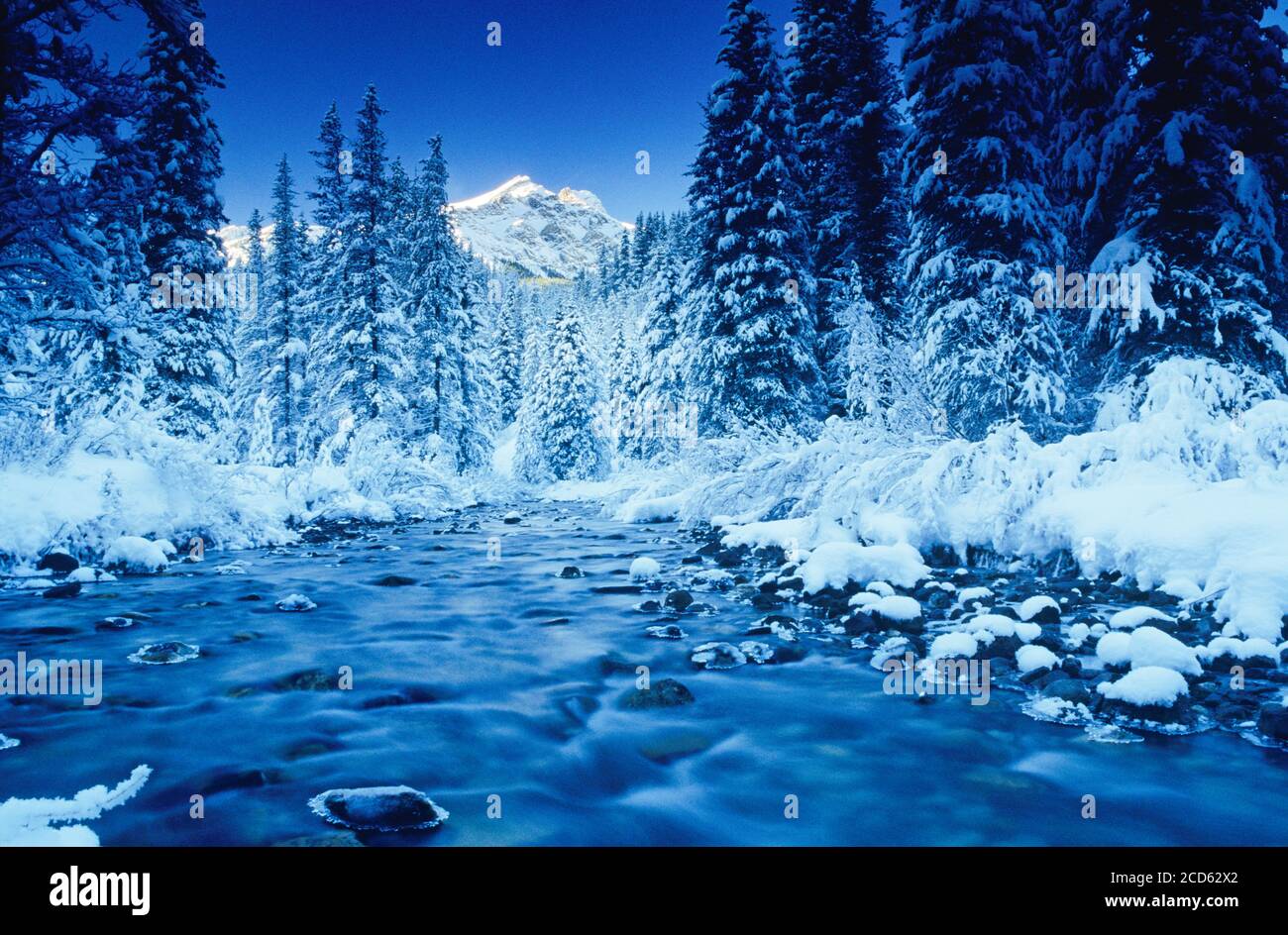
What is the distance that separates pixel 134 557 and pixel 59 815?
8.13 m

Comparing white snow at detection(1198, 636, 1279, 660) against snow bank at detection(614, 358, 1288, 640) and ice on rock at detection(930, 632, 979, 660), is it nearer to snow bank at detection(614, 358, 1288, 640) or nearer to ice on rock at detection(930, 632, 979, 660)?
snow bank at detection(614, 358, 1288, 640)

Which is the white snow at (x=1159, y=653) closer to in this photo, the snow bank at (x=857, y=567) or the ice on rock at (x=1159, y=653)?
the ice on rock at (x=1159, y=653)

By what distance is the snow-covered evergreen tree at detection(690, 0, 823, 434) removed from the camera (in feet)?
58.3

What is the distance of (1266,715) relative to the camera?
370 cm

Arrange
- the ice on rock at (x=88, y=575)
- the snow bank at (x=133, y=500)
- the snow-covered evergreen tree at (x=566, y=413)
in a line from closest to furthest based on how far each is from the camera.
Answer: the ice on rock at (x=88, y=575)
the snow bank at (x=133, y=500)
the snow-covered evergreen tree at (x=566, y=413)

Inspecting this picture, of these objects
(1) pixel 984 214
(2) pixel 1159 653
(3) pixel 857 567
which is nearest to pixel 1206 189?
(1) pixel 984 214

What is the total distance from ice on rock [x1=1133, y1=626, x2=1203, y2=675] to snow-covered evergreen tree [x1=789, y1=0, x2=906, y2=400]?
14273 mm

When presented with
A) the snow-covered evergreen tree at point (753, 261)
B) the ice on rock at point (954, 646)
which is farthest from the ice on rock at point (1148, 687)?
the snow-covered evergreen tree at point (753, 261)

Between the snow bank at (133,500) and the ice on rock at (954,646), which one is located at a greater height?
the snow bank at (133,500)

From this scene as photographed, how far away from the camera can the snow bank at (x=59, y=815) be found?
107 inches

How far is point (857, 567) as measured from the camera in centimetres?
759

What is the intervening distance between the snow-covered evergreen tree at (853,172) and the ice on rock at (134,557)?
15.7 metres

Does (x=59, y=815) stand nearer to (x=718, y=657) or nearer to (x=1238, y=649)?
(x=718, y=657)
